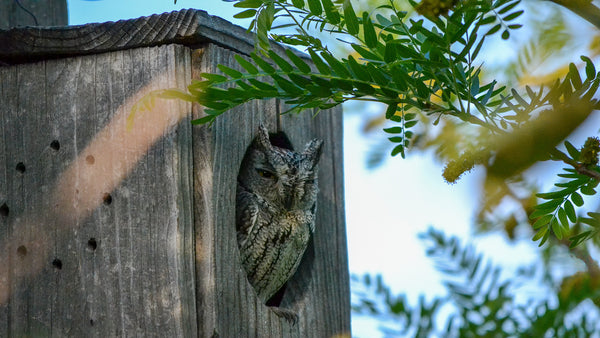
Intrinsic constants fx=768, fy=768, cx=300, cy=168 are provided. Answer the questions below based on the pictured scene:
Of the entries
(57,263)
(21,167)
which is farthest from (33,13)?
(57,263)

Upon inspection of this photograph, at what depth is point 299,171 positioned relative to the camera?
2.38 m

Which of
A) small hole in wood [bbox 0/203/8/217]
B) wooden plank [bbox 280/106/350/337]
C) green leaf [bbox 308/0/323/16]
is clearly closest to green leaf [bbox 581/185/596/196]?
green leaf [bbox 308/0/323/16]

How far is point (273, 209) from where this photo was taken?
2.41 metres

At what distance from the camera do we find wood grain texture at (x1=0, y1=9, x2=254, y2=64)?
196 cm

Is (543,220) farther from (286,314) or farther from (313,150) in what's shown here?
(313,150)

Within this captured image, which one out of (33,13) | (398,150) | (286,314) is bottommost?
(286,314)

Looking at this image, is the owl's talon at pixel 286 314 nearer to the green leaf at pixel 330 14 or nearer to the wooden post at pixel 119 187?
the wooden post at pixel 119 187

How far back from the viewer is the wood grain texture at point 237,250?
195cm

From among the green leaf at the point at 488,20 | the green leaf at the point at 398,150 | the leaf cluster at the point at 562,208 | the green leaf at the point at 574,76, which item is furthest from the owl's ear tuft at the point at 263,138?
the green leaf at the point at 574,76

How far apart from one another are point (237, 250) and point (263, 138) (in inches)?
14.2

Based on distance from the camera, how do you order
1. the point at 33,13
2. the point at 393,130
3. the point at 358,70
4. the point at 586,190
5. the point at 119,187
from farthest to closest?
1. the point at 33,13
2. the point at 119,187
3. the point at 393,130
4. the point at 358,70
5. the point at 586,190

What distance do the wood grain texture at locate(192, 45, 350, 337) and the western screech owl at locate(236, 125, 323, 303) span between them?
7 cm

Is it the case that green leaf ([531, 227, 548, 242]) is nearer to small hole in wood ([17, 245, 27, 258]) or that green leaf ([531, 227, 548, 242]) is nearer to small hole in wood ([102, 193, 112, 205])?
small hole in wood ([102, 193, 112, 205])

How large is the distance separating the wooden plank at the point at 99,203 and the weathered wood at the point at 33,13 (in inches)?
22.4
